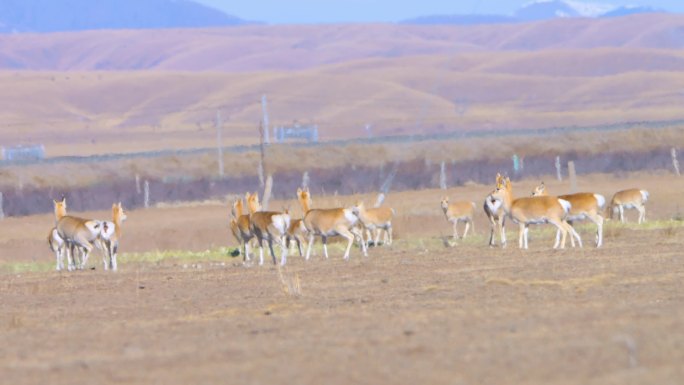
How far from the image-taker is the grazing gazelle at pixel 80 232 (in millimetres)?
29625

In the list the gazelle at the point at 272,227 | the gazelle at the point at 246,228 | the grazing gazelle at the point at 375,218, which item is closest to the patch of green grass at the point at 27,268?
the gazelle at the point at 246,228

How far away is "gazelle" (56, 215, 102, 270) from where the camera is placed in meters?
29.6

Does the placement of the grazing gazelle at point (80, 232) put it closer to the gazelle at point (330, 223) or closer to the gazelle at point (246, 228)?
the gazelle at point (246, 228)

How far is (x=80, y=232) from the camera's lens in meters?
29.8

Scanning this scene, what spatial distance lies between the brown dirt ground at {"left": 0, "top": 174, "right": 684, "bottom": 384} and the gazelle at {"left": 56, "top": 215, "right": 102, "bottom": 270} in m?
0.95

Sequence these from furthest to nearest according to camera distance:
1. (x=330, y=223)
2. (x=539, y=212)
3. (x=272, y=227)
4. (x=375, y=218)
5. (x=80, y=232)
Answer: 1. (x=375, y=218)
2. (x=80, y=232)
3. (x=330, y=223)
4. (x=539, y=212)
5. (x=272, y=227)

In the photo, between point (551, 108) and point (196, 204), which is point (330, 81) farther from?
point (196, 204)

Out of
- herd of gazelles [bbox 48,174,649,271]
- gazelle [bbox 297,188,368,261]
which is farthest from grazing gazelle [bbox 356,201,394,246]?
gazelle [bbox 297,188,368,261]

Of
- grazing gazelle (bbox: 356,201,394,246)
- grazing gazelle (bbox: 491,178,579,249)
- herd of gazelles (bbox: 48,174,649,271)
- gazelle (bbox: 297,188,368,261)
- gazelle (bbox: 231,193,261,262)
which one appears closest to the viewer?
herd of gazelles (bbox: 48,174,649,271)

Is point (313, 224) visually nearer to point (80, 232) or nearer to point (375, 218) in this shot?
point (375, 218)

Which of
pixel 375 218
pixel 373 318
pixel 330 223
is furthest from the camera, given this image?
pixel 375 218

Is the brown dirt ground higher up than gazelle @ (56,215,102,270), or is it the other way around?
gazelle @ (56,215,102,270)

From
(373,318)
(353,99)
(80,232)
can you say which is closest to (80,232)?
(80,232)

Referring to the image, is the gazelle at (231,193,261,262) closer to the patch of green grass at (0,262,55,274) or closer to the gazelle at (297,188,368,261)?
the gazelle at (297,188,368,261)
